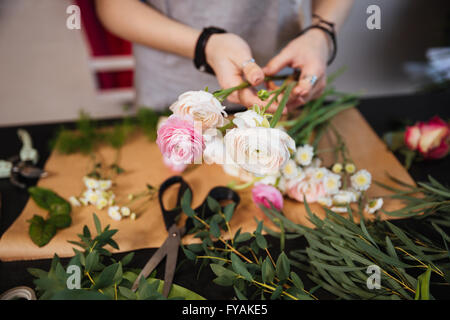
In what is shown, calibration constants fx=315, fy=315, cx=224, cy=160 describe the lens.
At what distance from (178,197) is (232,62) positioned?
0.90 feet

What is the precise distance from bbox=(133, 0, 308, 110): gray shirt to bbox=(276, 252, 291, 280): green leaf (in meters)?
0.41

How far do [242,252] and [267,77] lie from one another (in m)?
0.34

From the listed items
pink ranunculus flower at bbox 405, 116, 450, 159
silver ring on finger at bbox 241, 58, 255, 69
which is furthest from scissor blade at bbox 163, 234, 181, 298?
pink ranunculus flower at bbox 405, 116, 450, 159

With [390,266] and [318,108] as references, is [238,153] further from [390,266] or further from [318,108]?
[318,108]

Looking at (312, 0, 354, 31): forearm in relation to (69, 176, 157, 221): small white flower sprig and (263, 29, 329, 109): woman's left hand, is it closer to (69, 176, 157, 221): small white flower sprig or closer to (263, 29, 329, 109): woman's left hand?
(263, 29, 329, 109): woman's left hand

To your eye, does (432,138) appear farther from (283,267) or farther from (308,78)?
(283,267)

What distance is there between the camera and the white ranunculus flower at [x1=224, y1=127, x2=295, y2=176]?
33 cm

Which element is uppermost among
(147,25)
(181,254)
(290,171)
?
(147,25)

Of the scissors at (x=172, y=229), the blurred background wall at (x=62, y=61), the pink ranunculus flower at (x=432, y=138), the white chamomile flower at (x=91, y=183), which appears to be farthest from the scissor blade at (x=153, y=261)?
the blurred background wall at (x=62, y=61)

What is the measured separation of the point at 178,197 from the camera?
0.60 m

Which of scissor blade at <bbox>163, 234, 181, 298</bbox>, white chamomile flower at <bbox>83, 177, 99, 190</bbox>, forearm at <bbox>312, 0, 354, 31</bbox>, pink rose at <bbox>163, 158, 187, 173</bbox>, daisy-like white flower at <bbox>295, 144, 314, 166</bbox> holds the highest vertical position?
forearm at <bbox>312, 0, 354, 31</bbox>

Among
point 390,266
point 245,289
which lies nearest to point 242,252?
point 245,289

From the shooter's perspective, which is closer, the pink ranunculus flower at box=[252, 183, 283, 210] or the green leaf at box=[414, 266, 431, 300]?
the green leaf at box=[414, 266, 431, 300]

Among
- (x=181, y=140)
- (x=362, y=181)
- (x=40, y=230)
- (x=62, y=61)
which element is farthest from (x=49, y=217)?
(x=62, y=61)
